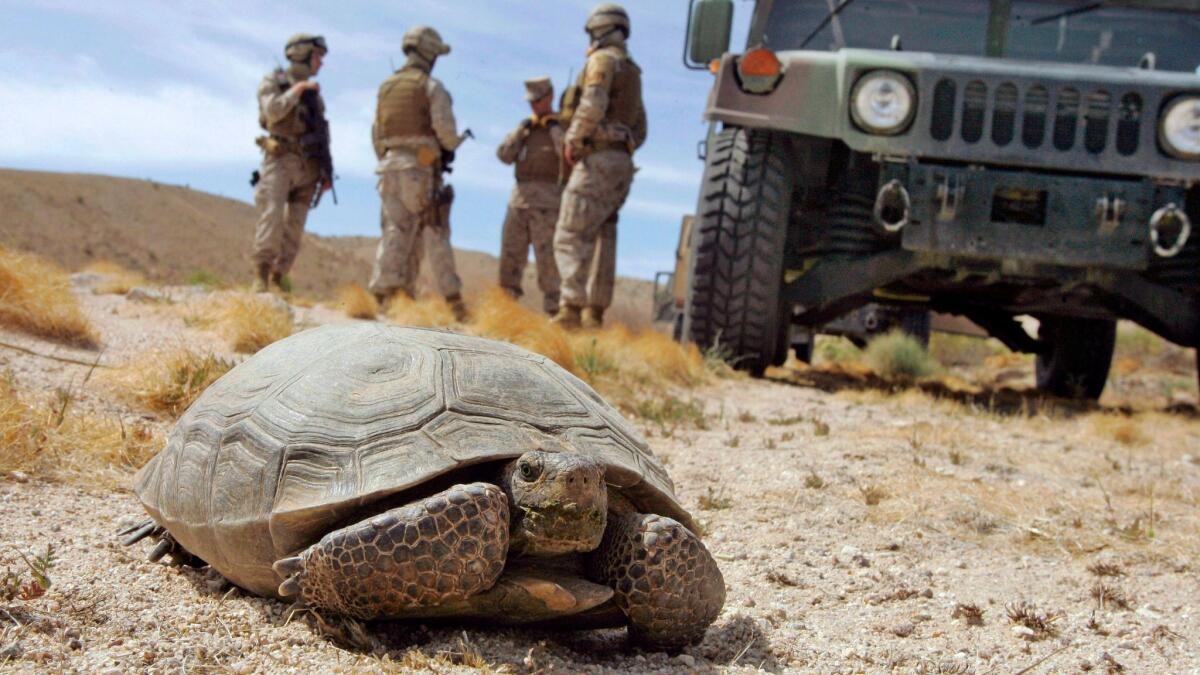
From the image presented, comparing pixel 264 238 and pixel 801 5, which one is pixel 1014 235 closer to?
pixel 801 5

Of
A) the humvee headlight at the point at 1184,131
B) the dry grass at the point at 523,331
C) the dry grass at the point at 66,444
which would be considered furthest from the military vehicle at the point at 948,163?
the dry grass at the point at 66,444

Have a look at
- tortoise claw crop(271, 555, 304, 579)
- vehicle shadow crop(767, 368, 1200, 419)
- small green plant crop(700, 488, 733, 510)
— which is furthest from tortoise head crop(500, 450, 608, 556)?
vehicle shadow crop(767, 368, 1200, 419)

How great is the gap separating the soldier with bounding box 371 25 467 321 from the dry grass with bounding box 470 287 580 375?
2.76 m

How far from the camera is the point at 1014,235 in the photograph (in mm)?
6098

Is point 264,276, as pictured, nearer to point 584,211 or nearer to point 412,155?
point 412,155

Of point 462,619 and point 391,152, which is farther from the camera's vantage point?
point 391,152

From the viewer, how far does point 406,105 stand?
34.6 feet

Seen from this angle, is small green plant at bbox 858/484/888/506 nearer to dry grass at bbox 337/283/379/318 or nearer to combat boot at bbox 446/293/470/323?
combat boot at bbox 446/293/470/323

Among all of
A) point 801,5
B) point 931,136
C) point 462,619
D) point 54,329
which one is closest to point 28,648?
point 462,619

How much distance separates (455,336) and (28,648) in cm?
124

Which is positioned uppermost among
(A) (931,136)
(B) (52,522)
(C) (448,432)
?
(A) (931,136)

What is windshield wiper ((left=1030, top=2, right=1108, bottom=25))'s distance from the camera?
700 cm

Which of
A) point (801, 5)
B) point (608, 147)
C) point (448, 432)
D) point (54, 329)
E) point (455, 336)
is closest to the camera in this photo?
point (448, 432)

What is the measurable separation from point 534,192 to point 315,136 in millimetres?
2317
